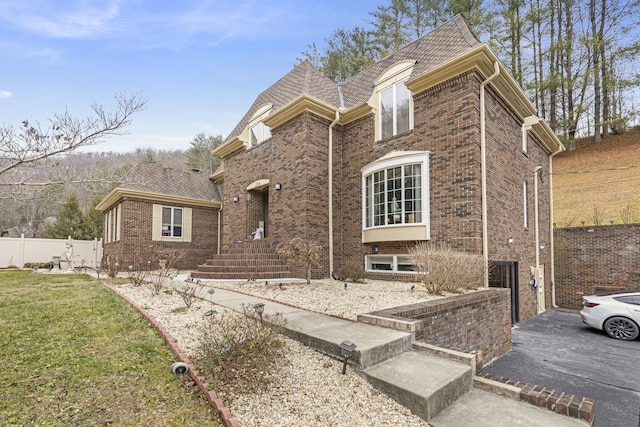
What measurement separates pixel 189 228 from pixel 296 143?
27.9 feet

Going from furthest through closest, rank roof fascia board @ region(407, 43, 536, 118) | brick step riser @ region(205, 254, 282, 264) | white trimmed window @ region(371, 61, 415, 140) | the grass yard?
1. brick step riser @ region(205, 254, 282, 264)
2. white trimmed window @ region(371, 61, 415, 140)
3. roof fascia board @ region(407, 43, 536, 118)
4. the grass yard

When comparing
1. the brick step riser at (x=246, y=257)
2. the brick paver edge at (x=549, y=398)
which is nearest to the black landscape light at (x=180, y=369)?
the brick paver edge at (x=549, y=398)

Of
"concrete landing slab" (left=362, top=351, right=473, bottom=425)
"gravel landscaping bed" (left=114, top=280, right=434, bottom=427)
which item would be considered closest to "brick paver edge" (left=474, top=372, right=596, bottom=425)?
"concrete landing slab" (left=362, top=351, right=473, bottom=425)

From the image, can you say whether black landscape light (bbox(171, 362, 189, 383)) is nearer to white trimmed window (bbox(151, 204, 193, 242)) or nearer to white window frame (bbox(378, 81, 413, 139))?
white window frame (bbox(378, 81, 413, 139))

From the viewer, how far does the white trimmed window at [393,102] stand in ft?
33.2

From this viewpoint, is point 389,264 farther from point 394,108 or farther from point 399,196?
point 394,108

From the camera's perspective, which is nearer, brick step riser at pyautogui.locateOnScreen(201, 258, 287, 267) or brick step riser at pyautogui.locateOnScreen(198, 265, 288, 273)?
brick step riser at pyautogui.locateOnScreen(198, 265, 288, 273)

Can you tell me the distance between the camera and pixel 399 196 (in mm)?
9508

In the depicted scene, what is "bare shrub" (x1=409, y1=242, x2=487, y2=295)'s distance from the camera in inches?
270

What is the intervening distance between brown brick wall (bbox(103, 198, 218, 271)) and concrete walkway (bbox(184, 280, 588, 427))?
1159 centimetres

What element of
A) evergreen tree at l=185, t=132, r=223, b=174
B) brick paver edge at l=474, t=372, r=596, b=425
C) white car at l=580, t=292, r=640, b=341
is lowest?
white car at l=580, t=292, r=640, b=341

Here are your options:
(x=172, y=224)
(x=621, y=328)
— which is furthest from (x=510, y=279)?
(x=172, y=224)

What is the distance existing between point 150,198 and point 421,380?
1527 centimetres

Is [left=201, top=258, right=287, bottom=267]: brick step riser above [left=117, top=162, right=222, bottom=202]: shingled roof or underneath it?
underneath
